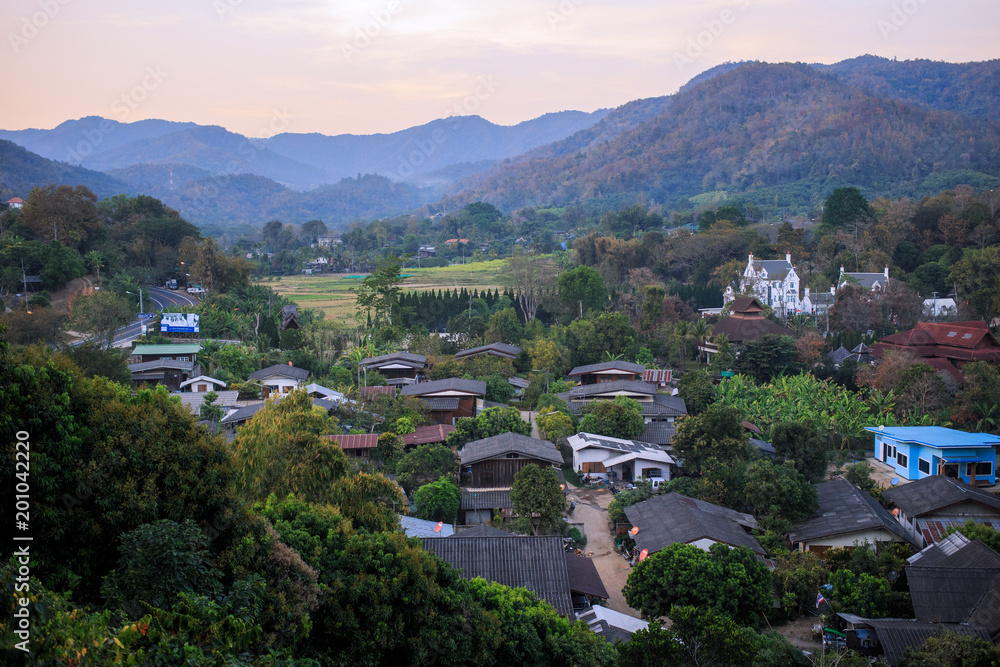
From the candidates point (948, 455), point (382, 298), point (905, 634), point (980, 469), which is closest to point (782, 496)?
point (905, 634)

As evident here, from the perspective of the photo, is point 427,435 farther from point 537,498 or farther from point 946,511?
point 946,511

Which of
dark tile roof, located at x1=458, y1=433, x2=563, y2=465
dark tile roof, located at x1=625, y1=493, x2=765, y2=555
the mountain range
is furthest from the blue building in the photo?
the mountain range

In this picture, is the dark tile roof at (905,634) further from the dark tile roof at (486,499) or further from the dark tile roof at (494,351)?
the dark tile roof at (494,351)

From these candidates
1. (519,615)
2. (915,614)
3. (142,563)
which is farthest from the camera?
(915,614)

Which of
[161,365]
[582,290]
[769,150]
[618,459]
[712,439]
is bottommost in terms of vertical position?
[618,459]

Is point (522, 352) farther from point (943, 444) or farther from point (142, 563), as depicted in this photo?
point (142, 563)

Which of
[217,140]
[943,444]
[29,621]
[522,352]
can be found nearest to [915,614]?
[943,444]

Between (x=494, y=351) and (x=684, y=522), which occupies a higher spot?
(x=494, y=351)
